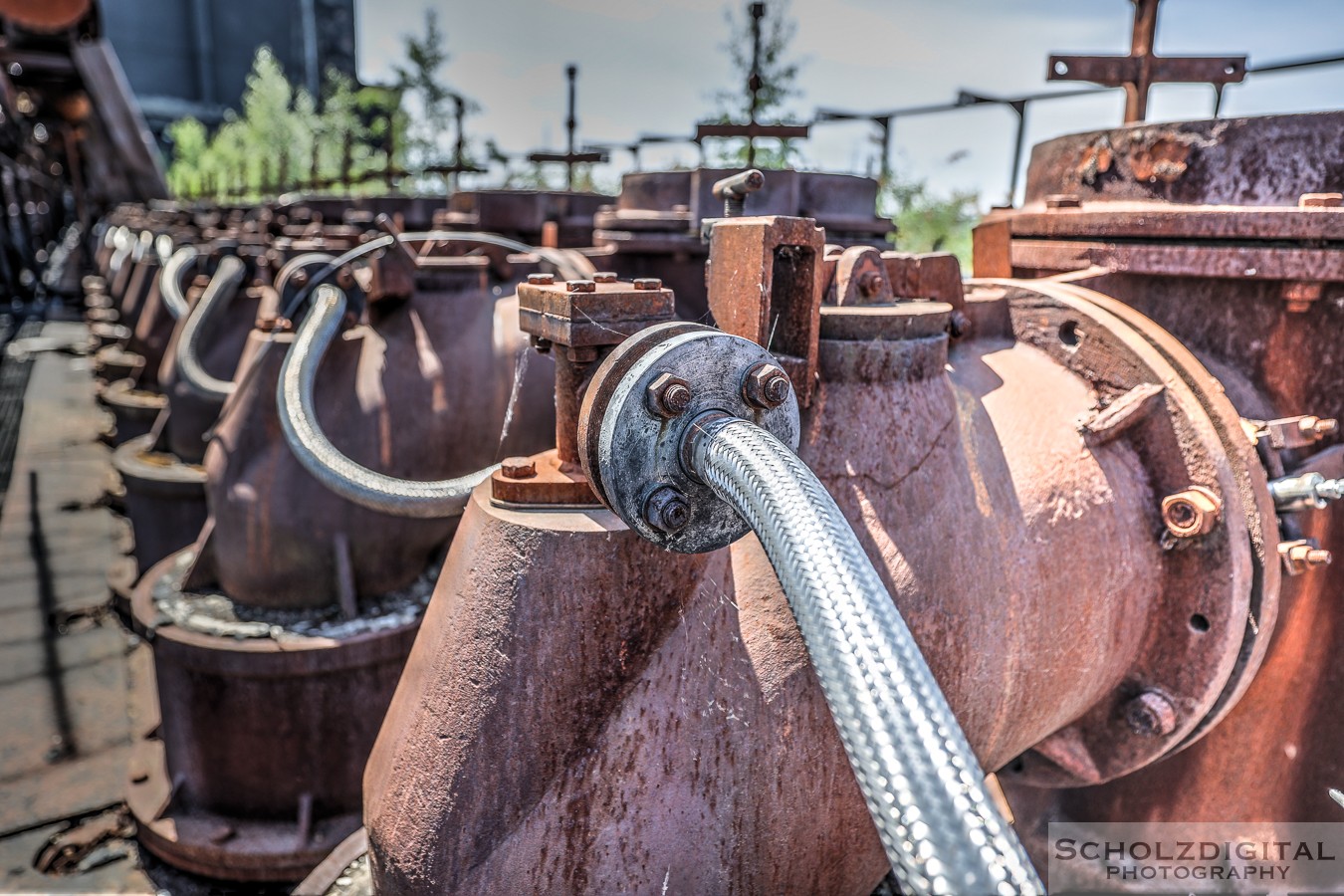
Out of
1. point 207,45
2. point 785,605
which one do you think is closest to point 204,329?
point 785,605

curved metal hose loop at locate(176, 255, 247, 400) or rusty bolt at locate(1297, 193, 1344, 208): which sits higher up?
rusty bolt at locate(1297, 193, 1344, 208)

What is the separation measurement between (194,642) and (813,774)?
6.60 feet

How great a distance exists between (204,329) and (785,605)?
324 centimetres

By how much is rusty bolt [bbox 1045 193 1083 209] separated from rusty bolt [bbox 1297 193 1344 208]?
388mm

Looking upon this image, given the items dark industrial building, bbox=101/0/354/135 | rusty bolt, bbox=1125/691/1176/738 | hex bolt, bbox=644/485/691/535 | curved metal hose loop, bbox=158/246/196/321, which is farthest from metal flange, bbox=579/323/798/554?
dark industrial building, bbox=101/0/354/135

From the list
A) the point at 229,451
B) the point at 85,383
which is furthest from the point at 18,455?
the point at 229,451

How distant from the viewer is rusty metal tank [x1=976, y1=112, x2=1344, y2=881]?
4.62 ft

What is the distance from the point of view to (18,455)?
6727mm

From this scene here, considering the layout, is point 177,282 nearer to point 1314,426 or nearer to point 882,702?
point 1314,426

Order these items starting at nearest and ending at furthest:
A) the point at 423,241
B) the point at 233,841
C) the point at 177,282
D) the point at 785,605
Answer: the point at 785,605
the point at 233,841
the point at 423,241
the point at 177,282

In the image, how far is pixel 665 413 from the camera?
84 centimetres

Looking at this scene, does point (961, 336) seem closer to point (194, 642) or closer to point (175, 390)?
point (194, 642)

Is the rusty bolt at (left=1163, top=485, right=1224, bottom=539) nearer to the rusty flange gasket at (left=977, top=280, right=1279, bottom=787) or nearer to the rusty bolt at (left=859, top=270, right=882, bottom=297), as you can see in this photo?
the rusty flange gasket at (left=977, top=280, right=1279, bottom=787)

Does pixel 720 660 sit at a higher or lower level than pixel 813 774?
higher
